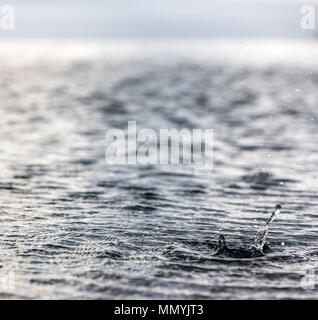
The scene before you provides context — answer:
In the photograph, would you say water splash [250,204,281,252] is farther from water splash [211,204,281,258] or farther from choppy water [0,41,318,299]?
choppy water [0,41,318,299]

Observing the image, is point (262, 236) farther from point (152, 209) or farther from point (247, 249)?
point (152, 209)

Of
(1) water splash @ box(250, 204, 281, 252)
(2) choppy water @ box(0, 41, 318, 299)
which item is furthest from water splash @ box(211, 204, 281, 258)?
(2) choppy water @ box(0, 41, 318, 299)

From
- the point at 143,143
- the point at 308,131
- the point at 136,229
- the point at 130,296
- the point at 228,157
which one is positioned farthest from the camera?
the point at 308,131

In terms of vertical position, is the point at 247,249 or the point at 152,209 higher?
the point at 152,209

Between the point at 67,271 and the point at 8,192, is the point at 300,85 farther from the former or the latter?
the point at 67,271

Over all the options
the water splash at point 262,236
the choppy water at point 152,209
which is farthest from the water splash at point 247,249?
the choppy water at point 152,209

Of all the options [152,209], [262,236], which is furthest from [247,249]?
[152,209]

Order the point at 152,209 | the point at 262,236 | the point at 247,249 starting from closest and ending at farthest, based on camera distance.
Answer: the point at 247,249, the point at 262,236, the point at 152,209

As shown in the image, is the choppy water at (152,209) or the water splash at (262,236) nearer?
the choppy water at (152,209)

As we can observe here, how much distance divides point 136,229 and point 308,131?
13655 mm

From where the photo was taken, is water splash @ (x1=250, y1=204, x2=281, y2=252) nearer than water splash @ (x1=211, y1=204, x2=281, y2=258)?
No

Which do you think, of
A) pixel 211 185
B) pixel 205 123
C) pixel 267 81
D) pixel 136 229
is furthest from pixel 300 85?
pixel 136 229

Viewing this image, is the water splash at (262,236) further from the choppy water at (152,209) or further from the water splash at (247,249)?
the choppy water at (152,209)

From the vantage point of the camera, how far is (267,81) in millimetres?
48031
